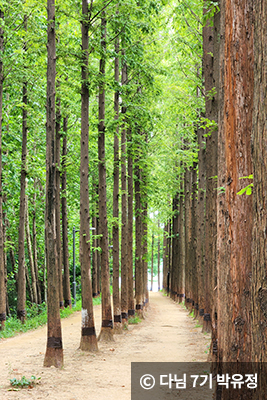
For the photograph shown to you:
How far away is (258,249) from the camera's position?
10.5ft

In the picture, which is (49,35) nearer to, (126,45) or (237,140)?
(126,45)

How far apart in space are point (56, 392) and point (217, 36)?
7732 millimetres

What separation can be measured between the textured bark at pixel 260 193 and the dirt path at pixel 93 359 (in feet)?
16.9

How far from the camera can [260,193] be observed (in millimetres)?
3150

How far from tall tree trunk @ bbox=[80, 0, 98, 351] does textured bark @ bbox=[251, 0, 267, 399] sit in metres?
9.03

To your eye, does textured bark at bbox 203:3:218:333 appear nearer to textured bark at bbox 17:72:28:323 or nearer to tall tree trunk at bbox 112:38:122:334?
tall tree trunk at bbox 112:38:122:334

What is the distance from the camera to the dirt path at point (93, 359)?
26.5 ft

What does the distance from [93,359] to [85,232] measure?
3235 mm

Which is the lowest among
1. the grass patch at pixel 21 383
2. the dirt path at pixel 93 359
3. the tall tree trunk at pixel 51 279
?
the dirt path at pixel 93 359

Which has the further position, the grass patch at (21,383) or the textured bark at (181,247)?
the textured bark at (181,247)

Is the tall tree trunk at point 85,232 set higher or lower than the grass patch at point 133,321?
higher

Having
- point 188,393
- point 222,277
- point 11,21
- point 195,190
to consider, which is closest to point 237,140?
point 222,277

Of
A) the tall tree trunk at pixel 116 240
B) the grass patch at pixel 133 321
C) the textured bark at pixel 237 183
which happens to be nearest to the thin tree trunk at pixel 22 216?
the tall tree trunk at pixel 116 240

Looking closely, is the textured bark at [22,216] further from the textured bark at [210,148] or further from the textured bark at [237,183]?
the textured bark at [237,183]
